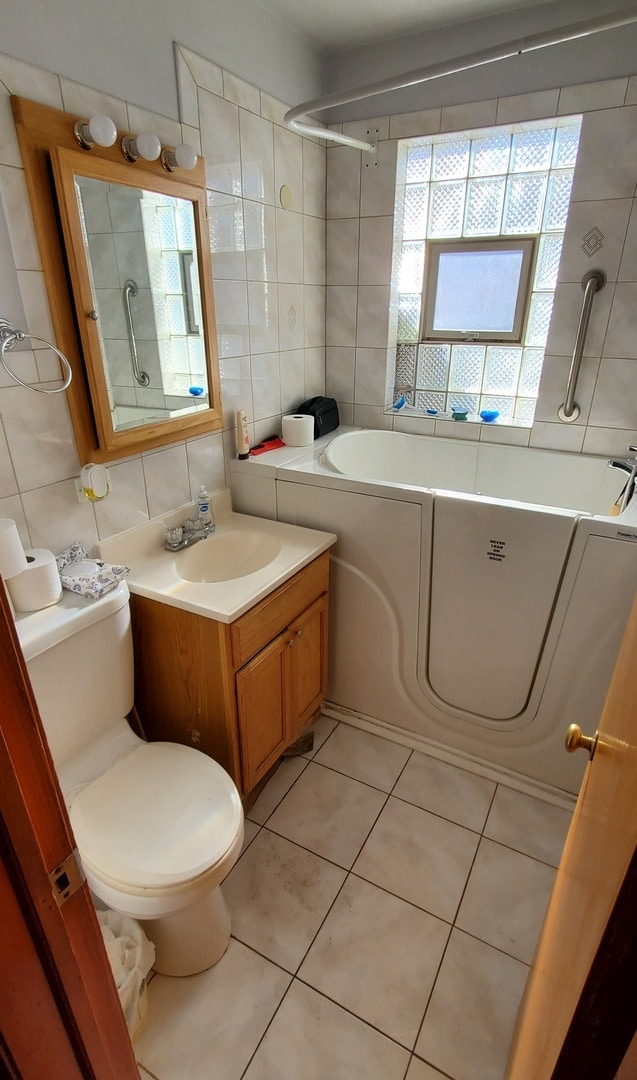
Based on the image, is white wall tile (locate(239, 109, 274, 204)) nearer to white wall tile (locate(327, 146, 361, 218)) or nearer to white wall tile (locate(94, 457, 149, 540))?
white wall tile (locate(327, 146, 361, 218))

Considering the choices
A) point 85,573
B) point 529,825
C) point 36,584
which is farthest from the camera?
point 529,825

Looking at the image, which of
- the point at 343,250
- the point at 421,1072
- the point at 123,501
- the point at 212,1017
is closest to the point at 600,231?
the point at 343,250

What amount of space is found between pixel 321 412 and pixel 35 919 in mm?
2100

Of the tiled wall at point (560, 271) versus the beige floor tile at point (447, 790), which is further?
the tiled wall at point (560, 271)

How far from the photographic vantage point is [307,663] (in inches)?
73.0

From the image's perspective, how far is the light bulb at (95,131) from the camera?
1.25 meters

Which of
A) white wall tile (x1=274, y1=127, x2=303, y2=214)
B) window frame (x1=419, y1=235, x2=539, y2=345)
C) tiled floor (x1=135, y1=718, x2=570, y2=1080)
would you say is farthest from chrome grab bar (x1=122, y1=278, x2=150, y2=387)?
window frame (x1=419, y1=235, x2=539, y2=345)

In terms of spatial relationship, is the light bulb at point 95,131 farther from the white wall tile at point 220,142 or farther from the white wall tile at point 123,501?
the white wall tile at point 123,501

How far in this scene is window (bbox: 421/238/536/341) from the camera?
91.7 inches

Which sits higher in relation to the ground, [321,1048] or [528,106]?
[528,106]

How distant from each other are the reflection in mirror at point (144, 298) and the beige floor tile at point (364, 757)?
1281 mm

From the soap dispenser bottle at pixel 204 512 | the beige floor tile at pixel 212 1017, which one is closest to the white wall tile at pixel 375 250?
the soap dispenser bottle at pixel 204 512

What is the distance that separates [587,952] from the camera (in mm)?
496

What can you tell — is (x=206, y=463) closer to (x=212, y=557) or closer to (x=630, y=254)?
(x=212, y=557)
